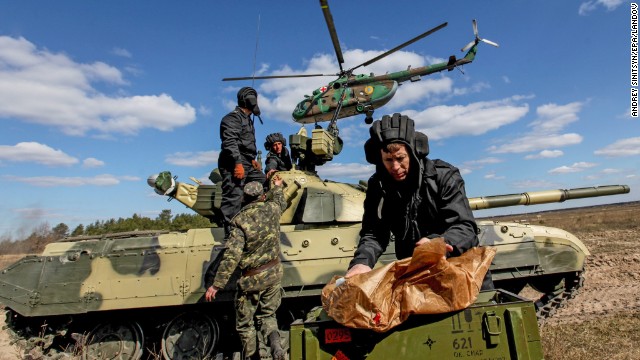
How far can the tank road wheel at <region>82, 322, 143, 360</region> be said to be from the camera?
5867 millimetres

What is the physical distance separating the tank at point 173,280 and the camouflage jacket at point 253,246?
3.20ft

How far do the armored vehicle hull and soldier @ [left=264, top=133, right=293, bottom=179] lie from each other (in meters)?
1.75

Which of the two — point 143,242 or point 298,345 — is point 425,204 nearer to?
point 298,345

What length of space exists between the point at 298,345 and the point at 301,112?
9.94m

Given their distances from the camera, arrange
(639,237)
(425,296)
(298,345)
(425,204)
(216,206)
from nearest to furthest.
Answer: (425,296)
(298,345)
(425,204)
(216,206)
(639,237)

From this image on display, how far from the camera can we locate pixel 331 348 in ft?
6.25

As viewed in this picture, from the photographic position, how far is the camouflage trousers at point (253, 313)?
15.6 feet

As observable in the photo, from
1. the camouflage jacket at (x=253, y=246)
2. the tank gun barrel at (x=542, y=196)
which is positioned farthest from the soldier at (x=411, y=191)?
the tank gun barrel at (x=542, y=196)

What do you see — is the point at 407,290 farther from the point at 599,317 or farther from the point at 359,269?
the point at 599,317

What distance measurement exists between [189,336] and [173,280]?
954 millimetres

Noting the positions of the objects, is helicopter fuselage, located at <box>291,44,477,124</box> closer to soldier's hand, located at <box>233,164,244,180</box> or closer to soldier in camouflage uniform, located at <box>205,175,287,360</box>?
soldier's hand, located at <box>233,164,244,180</box>

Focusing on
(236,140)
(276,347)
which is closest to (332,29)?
(236,140)

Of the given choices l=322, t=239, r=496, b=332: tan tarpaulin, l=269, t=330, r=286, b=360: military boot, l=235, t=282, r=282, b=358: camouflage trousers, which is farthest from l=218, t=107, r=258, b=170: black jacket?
l=322, t=239, r=496, b=332: tan tarpaulin

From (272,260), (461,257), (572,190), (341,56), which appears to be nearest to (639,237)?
(572,190)
